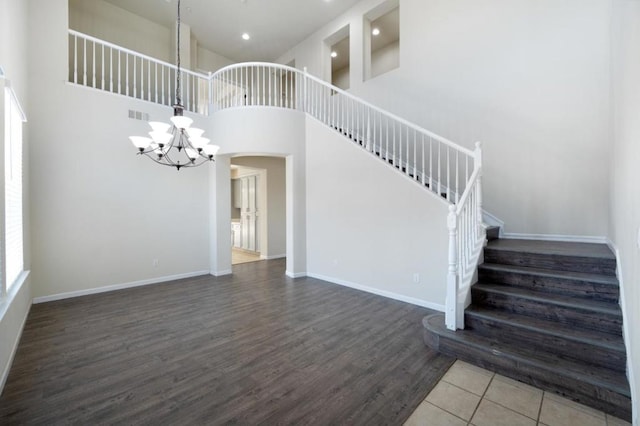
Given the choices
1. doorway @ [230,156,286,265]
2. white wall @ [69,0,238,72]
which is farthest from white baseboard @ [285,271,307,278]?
white wall @ [69,0,238,72]

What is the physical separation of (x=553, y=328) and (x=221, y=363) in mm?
3036

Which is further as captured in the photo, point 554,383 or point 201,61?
point 201,61

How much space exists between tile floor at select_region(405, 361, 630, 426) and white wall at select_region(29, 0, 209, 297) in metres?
5.15

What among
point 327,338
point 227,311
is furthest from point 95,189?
point 327,338

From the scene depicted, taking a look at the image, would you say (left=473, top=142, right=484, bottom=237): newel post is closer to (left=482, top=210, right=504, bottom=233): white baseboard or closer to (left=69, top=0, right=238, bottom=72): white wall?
(left=482, top=210, right=504, bottom=233): white baseboard

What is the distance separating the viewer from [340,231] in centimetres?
514

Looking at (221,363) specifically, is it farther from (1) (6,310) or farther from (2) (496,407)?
(2) (496,407)

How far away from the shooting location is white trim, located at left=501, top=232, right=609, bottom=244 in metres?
3.88

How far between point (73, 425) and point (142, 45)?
26.0 ft

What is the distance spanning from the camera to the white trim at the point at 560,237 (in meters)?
3.88

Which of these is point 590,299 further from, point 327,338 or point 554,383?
point 327,338

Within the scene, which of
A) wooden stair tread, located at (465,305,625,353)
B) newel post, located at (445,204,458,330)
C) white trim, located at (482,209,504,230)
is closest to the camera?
wooden stair tread, located at (465,305,625,353)

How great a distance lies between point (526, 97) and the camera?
4.28 m

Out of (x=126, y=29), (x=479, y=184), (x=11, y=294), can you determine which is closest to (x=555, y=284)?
(x=479, y=184)
